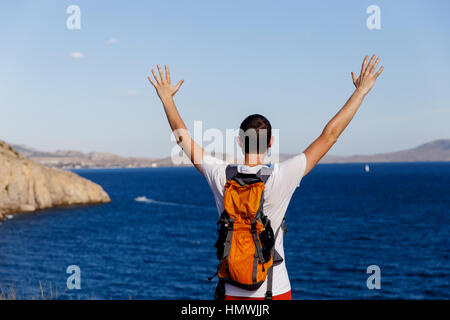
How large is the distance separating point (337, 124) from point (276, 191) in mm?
716

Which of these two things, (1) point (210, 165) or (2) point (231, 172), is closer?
(2) point (231, 172)

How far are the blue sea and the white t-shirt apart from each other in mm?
19013

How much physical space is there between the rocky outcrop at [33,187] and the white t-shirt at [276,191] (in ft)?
286

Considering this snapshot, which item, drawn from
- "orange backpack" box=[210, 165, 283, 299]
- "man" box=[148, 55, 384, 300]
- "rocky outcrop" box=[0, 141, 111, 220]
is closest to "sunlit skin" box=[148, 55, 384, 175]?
"man" box=[148, 55, 384, 300]

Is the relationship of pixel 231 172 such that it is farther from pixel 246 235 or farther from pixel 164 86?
pixel 164 86

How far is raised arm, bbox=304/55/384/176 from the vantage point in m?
3.49

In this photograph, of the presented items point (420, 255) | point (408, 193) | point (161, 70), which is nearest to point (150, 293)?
point (420, 255)

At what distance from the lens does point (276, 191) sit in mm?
3451

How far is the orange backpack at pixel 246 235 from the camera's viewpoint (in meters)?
3.38

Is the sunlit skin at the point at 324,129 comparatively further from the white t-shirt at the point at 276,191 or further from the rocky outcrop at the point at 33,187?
the rocky outcrop at the point at 33,187

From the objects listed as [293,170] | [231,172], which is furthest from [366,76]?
[231,172]

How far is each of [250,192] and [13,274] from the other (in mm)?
46203
